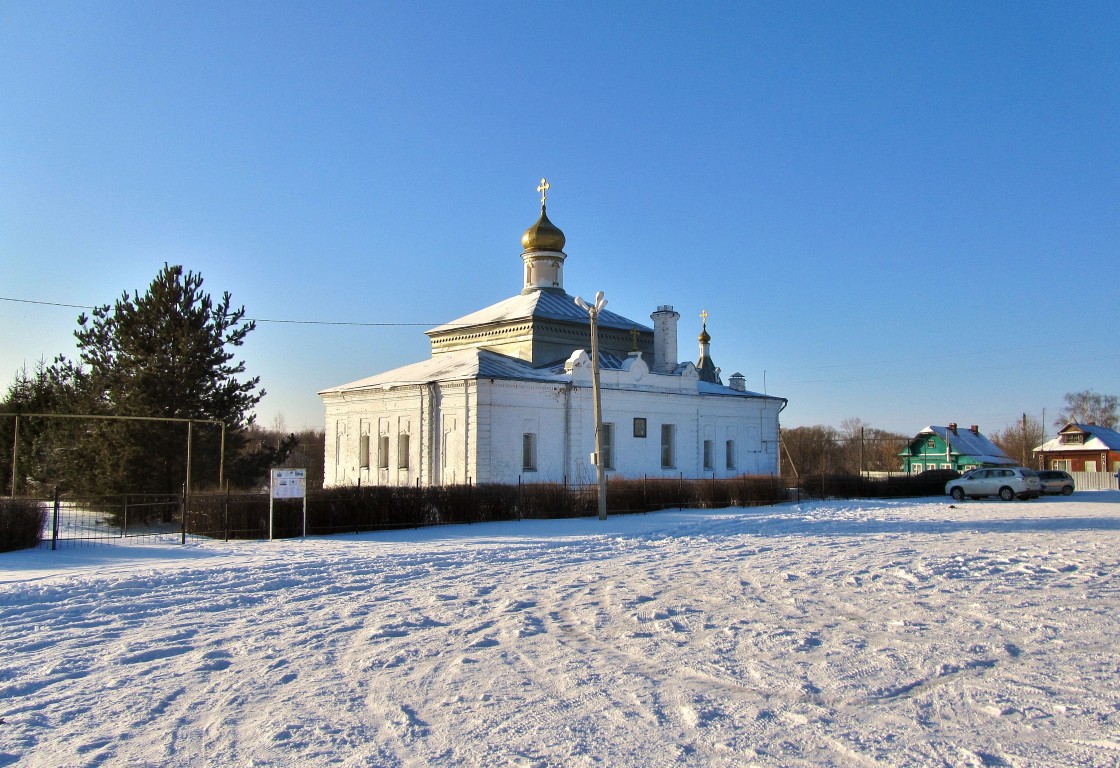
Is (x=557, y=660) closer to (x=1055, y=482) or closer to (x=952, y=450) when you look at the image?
(x=1055, y=482)

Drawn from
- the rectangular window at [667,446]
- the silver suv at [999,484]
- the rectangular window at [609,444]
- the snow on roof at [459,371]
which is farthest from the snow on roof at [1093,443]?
the snow on roof at [459,371]

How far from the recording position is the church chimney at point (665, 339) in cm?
3519

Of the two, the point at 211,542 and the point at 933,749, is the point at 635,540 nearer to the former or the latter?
the point at 211,542

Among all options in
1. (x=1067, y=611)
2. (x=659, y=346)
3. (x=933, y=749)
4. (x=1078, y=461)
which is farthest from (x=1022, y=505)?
(x=1078, y=461)

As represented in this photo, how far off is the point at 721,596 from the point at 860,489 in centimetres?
2792

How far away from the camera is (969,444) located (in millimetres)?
61531

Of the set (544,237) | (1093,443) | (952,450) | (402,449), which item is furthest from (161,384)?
(1093,443)

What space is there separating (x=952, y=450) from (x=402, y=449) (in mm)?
42782

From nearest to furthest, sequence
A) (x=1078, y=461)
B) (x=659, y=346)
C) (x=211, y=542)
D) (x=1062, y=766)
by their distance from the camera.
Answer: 1. (x=1062, y=766)
2. (x=211, y=542)
3. (x=659, y=346)
4. (x=1078, y=461)

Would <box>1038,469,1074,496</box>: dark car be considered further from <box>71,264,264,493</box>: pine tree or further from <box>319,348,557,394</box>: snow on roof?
<box>71,264,264,493</box>: pine tree

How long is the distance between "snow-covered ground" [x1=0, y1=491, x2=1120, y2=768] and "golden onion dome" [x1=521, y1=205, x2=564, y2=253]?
2198 centimetres

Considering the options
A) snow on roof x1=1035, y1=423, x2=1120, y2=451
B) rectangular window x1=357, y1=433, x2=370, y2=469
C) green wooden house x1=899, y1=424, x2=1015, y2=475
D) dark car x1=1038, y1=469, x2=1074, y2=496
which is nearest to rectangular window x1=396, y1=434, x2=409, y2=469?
rectangular window x1=357, y1=433, x2=370, y2=469

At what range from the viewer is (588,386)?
98.3ft

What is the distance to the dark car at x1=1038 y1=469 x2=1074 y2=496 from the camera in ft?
128
